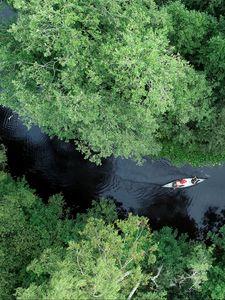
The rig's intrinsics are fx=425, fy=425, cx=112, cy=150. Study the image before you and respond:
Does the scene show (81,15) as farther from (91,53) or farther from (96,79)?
(96,79)

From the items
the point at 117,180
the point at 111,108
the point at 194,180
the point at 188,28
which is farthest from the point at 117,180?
the point at 188,28

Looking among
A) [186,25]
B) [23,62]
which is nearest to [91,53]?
[23,62]

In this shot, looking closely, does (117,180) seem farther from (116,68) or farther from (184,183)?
(116,68)

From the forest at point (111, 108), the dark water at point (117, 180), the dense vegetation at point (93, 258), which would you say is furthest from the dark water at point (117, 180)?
the forest at point (111, 108)

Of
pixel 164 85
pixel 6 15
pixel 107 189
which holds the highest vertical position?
pixel 6 15

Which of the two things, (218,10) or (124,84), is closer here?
(124,84)

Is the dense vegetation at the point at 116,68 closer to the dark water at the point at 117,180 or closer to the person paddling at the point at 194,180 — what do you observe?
the person paddling at the point at 194,180

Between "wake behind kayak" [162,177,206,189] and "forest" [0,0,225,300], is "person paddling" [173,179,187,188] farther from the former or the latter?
"forest" [0,0,225,300]
